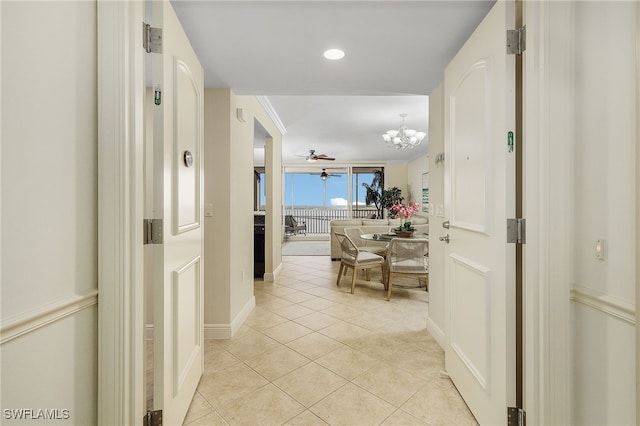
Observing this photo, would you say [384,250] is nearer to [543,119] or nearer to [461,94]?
[461,94]

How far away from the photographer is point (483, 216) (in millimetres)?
1563

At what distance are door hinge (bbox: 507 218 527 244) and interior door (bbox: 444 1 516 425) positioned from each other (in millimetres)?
23

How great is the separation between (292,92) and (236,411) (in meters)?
2.56

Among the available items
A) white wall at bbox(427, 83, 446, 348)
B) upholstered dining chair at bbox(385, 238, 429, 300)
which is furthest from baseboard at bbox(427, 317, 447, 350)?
upholstered dining chair at bbox(385, 238, 429, 300)

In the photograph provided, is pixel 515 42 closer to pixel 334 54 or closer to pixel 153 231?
pixel 334 54

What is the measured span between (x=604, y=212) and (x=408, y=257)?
274cm

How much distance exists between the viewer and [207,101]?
9.40 ft

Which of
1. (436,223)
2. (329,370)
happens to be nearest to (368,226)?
(436,223)

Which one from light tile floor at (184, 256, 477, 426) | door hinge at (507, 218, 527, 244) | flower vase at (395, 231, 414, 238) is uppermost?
door hinge at (507, 218, 527, 244)

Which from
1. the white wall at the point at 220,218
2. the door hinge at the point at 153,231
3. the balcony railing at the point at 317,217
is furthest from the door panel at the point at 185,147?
the balcony railing at the point at 317,217

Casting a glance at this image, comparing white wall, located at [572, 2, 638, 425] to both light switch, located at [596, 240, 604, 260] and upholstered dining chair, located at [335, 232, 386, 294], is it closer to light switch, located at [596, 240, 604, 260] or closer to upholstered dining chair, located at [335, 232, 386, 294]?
light switch, located at [596, 240, 604, 260]

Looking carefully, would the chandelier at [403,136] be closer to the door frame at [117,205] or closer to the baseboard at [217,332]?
the baseboard at [217,332]

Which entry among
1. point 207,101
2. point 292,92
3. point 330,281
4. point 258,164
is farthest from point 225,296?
point 258,164

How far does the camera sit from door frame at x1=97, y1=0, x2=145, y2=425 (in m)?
1.18
